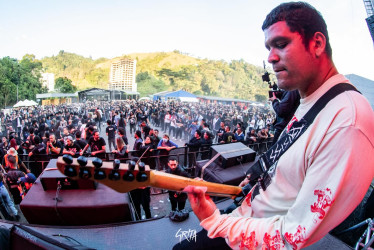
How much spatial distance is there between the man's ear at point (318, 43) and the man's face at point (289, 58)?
3 centimetres

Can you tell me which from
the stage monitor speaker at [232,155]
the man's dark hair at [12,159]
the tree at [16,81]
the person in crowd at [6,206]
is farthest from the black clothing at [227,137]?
the tree at [16,81]

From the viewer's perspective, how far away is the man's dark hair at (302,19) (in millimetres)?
993

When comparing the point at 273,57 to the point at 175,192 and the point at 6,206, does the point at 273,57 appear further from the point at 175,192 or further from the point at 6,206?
the point at 6,206

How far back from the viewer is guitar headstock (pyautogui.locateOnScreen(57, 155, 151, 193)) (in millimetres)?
1196

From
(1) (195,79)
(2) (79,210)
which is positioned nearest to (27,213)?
(2) (79,210)

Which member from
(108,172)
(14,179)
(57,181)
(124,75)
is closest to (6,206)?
(14,179)

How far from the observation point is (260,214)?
1297 mm

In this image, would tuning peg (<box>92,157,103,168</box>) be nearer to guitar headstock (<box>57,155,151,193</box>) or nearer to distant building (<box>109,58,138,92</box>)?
guitar headstock (<box>57,155,151,193</box>)

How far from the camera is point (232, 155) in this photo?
4.59 metres

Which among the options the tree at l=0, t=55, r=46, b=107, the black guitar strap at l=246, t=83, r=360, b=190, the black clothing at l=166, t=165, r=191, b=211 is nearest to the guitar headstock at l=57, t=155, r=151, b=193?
the black guitar strap at l=246, t=83, r=360, b=190

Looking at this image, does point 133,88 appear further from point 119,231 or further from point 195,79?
point 119,231

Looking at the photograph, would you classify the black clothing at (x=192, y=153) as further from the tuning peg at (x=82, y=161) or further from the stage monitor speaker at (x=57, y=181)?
the tuning peg at (x=82, y=161)

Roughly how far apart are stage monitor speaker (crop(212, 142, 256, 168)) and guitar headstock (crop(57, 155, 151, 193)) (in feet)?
11.0

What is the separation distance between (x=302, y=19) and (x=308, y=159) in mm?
645
